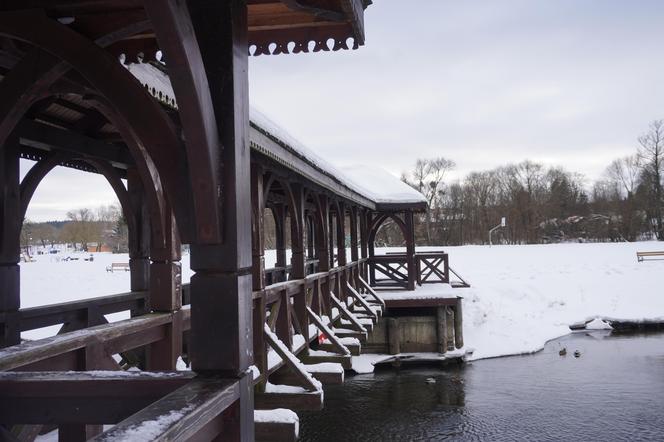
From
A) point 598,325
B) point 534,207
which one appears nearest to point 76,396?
point 598,325

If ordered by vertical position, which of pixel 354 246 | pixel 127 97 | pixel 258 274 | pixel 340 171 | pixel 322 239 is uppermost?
pixel 340 171

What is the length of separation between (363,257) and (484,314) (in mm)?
6372

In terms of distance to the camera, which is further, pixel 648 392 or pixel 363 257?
pixel 363 257

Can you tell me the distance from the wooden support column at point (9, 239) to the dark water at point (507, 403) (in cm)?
769

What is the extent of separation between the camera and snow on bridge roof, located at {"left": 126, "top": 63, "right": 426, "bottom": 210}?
339cm

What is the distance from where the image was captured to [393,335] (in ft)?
53.9

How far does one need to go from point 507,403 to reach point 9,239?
11411 mm

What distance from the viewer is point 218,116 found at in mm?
2270

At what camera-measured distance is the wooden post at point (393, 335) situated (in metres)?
16.4

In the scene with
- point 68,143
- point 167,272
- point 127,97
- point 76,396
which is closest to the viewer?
point 76,396

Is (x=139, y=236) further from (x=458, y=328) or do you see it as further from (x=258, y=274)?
(x=458, y=328)

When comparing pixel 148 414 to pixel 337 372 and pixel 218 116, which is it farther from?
pixel 337 372

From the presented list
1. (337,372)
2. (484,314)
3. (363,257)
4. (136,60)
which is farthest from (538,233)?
(136,60)

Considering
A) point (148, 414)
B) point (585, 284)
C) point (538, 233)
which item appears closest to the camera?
point (148, 414)
